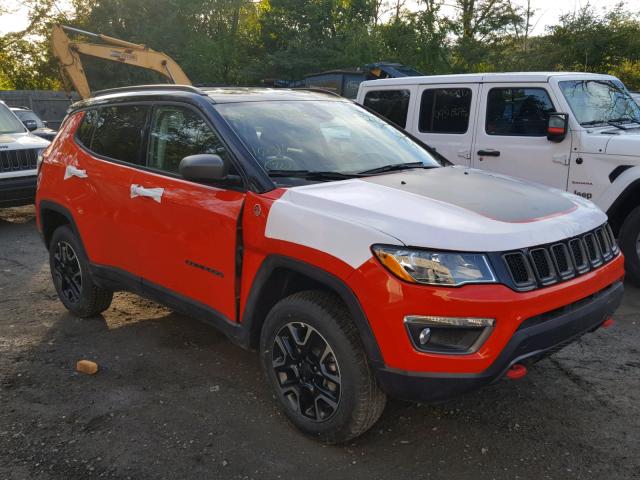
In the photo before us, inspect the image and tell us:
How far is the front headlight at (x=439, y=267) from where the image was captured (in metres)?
2.53

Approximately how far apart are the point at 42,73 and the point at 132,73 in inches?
342

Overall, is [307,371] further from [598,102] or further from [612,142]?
[598,102]

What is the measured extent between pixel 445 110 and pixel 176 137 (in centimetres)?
401

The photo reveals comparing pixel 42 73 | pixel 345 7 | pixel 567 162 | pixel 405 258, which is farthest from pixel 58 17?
pixel 405 258

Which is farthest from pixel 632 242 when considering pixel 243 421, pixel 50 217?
pixel 50 217

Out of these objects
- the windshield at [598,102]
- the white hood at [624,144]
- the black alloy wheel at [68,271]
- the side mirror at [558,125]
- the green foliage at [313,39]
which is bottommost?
the black alloy wheel at [68,271]

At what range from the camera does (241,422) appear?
10.7ft

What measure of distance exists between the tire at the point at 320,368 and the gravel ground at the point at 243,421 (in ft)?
0.56

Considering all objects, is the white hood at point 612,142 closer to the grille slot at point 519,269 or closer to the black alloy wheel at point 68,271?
the grille slot at point 519,269

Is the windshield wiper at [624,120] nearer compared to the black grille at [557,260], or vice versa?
the black grille at [557,260]

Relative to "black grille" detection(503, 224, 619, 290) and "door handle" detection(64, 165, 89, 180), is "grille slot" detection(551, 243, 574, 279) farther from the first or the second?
"door handle" detection(64, 165, 89, 180)

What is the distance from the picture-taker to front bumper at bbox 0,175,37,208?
836cm

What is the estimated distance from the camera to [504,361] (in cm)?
255

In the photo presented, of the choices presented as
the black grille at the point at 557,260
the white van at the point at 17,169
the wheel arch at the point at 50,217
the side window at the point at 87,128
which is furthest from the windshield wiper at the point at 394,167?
the white van at the point at 17,169
